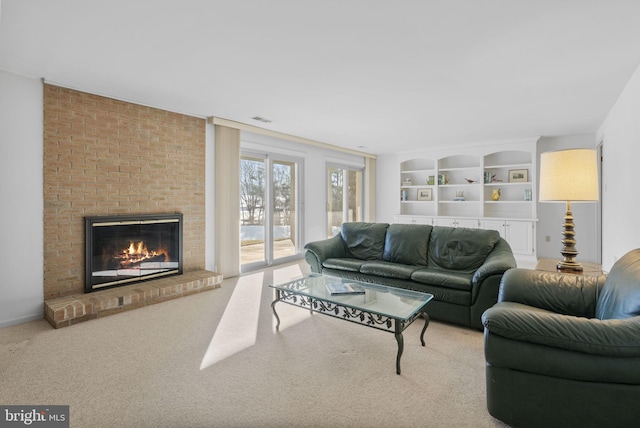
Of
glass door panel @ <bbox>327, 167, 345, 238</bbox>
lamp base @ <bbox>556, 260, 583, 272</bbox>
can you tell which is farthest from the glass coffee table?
glass door panel @ <bbox>327, 167, 345, 238</bbox>

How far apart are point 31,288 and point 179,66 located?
2.64 m

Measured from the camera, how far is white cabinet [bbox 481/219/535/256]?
6.04 metres

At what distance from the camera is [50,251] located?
10.8 ft

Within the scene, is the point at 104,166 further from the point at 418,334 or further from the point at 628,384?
the point at 628,384

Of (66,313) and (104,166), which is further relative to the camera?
(104,166)

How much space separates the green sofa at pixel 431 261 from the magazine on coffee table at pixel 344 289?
68 cm

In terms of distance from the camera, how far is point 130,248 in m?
3.92

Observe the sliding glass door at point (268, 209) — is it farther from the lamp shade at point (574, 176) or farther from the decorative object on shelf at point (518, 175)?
the decorative object on shelf at point (518, 175)

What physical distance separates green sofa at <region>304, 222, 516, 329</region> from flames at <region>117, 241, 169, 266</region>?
6.40 ft

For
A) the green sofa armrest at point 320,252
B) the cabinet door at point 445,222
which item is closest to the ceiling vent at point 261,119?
the green sofa armrest at point 320,252

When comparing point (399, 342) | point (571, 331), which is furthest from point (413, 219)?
point (571, 331)

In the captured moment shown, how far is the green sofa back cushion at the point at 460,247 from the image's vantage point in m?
3.54

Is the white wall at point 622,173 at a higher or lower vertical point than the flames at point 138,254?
higher

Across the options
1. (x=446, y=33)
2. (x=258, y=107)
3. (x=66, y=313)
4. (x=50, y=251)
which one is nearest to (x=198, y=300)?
(x=66, y=313)
